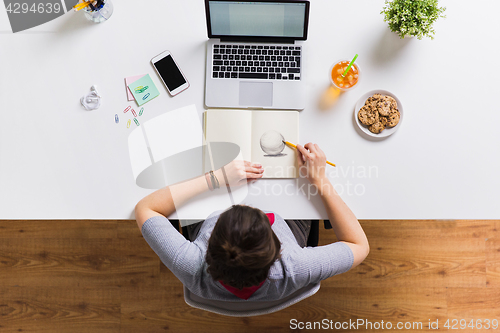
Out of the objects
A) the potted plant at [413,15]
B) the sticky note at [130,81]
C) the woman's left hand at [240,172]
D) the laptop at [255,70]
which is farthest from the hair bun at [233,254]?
Result: the potted plant at [413,15]

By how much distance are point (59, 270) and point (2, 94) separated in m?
0.92

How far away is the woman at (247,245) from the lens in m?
0.69

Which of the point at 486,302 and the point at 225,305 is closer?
the point at 225,305

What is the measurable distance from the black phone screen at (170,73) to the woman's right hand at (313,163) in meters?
0.43

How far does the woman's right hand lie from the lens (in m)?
0.98

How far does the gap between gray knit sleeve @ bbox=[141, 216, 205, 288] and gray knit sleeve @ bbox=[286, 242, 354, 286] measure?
23 centimetres

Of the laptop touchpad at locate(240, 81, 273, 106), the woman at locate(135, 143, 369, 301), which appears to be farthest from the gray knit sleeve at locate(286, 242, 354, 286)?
the laptop touchpad at locate(240, 81, 273, 106)

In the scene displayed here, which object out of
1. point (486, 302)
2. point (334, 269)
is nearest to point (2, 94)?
point (334, 269)

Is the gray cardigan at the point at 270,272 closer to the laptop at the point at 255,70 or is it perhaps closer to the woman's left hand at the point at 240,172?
the woman's left hand at the point at 240,172

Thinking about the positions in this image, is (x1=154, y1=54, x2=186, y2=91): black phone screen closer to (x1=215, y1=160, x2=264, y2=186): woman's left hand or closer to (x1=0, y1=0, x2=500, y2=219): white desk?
(x1=0, y1=0, x2=500, y2=219): white desk

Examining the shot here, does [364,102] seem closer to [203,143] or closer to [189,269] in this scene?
[203,143]

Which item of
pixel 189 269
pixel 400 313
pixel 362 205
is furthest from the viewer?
pixel 400 313

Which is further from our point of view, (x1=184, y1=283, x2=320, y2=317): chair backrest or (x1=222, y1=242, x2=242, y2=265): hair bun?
(x1=184, y1=283, x2=320, y2=317): chair backrest

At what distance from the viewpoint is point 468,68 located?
3.38ft
